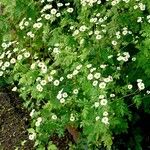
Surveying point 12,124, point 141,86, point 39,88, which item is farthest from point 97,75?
point 12,124

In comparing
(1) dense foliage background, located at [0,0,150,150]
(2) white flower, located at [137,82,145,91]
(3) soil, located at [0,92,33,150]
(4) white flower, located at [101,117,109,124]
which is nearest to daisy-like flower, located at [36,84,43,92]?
(1) dense foliage background, located at [0,0,150,150]

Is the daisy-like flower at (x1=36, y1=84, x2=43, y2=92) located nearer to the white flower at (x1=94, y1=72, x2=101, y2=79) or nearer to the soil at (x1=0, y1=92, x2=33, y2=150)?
the white flower at (x1=94, y1=72, x2=101, y2=79)

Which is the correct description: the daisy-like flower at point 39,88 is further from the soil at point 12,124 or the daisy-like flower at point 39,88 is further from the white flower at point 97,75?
the soil at point 12,124

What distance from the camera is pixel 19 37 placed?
4527 millimetres

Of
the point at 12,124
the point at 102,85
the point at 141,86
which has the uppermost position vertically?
the point at 102,85

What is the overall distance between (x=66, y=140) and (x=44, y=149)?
2.47 feet

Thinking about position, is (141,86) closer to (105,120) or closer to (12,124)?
(105,120)

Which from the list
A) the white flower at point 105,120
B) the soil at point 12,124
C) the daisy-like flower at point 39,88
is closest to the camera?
the white flower at point 105,120

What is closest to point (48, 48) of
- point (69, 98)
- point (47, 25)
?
point (47, 25)

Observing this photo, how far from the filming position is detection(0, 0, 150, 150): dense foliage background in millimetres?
3611

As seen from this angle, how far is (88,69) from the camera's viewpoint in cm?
373

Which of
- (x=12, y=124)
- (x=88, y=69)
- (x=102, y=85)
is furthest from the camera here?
(x=12, y=124)

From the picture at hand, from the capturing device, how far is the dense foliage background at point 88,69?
361 centimetres

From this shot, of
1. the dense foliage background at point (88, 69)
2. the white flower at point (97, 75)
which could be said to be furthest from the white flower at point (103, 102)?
the white flower at point (97, 75)
